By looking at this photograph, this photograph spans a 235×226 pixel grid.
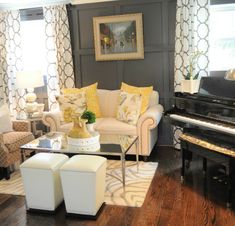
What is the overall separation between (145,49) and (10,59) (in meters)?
2.37

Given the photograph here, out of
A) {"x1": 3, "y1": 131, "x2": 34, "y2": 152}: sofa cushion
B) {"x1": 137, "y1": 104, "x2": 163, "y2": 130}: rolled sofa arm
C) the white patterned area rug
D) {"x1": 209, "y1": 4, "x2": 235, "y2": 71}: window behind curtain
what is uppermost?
{"x1": 209, "y1": 4, "x2": 235, "y2": 71}: window behind curtain

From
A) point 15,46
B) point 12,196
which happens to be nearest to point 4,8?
point 15,46

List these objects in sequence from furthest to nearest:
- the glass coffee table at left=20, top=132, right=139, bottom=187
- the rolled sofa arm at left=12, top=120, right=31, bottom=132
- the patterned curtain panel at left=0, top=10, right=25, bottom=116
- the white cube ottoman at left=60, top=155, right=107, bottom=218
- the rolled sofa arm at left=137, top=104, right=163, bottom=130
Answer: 1. the patterned curtain panel at left=0, top=10, right=25, bottom=116
2. the rolled sofa arm at left=12, top=120, right=31, bottom=132
3. the rolled sofa arm at left=137, top=104, right=163, bottom=130
4. the glass coffee table at left=20, top=132, right=139, bottom=187
5. the white cube ottoman at left=60, top=155, right=107, bottom=218

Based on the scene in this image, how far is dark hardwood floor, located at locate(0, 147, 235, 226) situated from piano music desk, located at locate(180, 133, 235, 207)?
0.58 feet

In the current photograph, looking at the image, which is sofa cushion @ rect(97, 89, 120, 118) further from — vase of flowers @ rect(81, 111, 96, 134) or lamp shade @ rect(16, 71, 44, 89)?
vase of flowers @ rect(81, 111, 96, 134)

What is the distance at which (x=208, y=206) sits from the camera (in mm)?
3074

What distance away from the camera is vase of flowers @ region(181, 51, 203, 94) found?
14.4 feet

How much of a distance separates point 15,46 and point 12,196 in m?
2.91

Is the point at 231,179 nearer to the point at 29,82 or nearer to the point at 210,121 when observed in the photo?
the point at 210,121

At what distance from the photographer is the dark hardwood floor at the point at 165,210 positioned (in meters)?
2.84

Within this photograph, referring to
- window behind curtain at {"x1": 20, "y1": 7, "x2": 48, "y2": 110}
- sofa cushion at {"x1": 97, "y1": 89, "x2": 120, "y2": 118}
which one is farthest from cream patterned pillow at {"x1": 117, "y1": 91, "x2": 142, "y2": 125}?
window behind curtain at {"x1": 20, "y1": 7, "x2": 48, "y2": 110}

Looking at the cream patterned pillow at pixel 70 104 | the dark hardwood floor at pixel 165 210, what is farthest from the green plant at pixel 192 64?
the cream patterned pillow at pixel 70 104

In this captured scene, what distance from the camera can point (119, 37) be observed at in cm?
506

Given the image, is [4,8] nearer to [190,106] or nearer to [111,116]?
[111,116]
